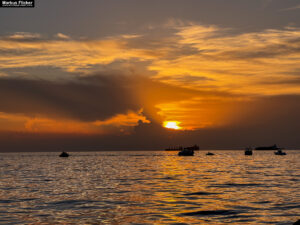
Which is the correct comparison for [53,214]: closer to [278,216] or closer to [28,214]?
[28,214]

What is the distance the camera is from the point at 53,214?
3394cm

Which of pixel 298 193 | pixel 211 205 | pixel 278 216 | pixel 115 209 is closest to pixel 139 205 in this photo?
pixel 115 209

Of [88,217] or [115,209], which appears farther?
[115,209]

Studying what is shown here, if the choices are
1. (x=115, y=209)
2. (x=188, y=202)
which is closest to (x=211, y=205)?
(x=188, y=202)

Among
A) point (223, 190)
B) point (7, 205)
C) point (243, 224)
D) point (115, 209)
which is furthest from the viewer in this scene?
point (223, 190)

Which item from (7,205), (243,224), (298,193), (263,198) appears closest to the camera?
(243,224)

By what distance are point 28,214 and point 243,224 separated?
18996 mm

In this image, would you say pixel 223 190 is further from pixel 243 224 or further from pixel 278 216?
pixel 243 224

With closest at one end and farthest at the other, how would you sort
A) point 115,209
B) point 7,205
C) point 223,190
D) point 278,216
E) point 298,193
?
point 278,216 → point 115,209 → point 7,205 → point 298,193 → point 223,190

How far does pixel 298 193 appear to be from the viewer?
4659 centimetres

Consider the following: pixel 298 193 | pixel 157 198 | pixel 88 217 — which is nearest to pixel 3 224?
pixel 88 217

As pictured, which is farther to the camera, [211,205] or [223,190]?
[223,190]

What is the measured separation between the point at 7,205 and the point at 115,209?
11.9 metres

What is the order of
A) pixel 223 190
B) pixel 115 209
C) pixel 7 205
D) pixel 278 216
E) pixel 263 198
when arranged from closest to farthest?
pixel 278 216
pixel 115 209
pixel 7 205
pixel 263 198
pixel 223 190
